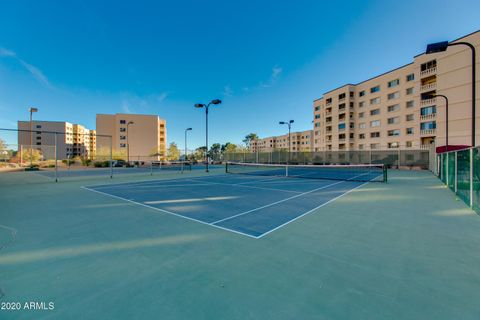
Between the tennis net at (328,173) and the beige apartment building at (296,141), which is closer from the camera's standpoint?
the tennis net at (328,173)

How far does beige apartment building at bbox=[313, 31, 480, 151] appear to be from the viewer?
Answer: 27.3m

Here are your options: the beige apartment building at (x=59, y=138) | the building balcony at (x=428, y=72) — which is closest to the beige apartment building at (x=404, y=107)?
the building balcony at (x=428, y=72)

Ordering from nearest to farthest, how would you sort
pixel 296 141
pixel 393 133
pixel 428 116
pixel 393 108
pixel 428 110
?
pixel 428 116
pixel 428 110
pixel 393 133
pixel 393 108
pixel 296 141

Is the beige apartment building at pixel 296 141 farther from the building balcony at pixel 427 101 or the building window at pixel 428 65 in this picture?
the building window at pixel 428 65

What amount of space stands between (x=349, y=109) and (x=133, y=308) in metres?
53.7

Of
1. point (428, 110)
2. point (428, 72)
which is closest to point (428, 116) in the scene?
point (428, 110)

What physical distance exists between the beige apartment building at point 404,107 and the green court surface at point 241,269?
26.3 metres

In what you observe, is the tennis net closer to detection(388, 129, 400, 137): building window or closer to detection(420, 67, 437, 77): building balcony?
detection(388, 129, 400, 137): building window

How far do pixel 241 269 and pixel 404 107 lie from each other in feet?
157

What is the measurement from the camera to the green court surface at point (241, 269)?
2.26m

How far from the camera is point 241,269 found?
3049 millimetres

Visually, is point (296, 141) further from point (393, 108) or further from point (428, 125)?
point (428, 125)

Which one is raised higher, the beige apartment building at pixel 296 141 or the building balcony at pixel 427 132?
the beige apartment building at pixel 296 141

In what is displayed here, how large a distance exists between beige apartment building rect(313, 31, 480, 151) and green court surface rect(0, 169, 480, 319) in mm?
26254
